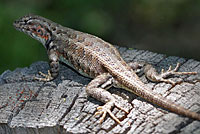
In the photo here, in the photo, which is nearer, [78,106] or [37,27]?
[78,106]

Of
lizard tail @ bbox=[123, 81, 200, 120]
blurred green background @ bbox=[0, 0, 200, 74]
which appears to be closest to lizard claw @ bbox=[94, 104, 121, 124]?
lizard tail @ bbox=[123, 81, 200, 120]

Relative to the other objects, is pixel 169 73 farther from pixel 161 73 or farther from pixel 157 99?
pixel 157 99

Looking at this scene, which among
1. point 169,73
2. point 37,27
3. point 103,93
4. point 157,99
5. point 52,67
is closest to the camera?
point 157,99

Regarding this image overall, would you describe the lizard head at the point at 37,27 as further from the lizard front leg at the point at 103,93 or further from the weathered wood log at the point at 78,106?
the lizard front leg at the point at 103,93

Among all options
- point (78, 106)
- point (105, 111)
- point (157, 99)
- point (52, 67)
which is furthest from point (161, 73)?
point (52, 67)

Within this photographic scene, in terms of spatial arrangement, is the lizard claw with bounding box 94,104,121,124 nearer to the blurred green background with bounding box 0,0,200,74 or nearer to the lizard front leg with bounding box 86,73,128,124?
the lizard front leg with bounding box 86,73,128,124

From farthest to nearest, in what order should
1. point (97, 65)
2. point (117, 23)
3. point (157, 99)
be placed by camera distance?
1. point (117, 23)
2. point (97, 65)
3. point (157, 99)
